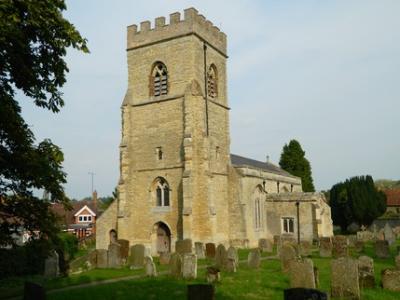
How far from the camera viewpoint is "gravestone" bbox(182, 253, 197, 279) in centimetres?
1444

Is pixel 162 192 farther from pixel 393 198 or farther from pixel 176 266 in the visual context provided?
pixel 393 198

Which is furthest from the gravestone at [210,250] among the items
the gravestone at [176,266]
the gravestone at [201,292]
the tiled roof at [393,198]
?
the tiled roof at [393,198]

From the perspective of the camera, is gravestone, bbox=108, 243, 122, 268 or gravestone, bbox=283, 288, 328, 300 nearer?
gravestone, bbox=283, 288, 328, 300

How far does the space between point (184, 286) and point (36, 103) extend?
7294 millimetres

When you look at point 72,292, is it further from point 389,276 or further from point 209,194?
point 209,194

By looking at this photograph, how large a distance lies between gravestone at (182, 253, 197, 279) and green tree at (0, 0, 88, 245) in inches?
257

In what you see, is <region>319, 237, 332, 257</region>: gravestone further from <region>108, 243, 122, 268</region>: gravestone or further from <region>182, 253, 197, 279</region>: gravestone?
<region>108, 243, 122, 268</region>: gravestone

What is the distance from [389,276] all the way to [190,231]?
1304cm

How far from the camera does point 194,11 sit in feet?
84.9

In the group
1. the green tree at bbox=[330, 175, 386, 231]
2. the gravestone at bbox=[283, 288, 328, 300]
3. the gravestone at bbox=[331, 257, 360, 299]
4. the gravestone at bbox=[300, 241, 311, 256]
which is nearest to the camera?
the gravestone at bbox=[283, 288, 328, 300]

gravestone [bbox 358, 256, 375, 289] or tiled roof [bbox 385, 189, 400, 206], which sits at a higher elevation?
tiled roof [bbox 385, 189, 400, 206]

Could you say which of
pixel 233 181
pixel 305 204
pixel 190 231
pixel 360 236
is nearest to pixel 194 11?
pixel 233 181

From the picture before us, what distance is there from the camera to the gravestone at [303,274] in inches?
434

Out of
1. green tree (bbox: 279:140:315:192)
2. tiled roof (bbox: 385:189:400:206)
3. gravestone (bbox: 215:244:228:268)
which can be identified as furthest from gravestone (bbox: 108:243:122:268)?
tiled roof (bbox: 385:189:400:206)
